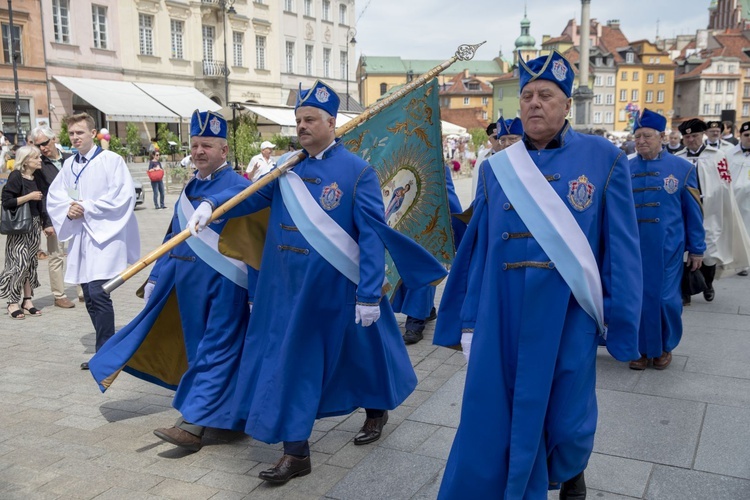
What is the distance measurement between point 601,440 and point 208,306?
2463 mm

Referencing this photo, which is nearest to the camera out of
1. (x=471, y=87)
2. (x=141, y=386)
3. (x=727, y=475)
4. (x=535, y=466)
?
(x=535, y=466)

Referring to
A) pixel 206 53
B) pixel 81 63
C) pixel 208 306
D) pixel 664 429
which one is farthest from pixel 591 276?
pixel 206 53

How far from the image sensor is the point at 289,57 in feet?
164

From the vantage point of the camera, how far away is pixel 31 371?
6289 millimetres

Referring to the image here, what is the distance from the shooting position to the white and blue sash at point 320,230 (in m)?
4.22

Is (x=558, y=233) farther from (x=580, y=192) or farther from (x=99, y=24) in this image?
(x=99, y=24)

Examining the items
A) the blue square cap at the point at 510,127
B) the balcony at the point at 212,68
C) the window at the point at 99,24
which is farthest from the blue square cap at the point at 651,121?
the balcony at the point at 212,68

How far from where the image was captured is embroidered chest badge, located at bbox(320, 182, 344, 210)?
14.0 feet

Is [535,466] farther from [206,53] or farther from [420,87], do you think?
[206,53]

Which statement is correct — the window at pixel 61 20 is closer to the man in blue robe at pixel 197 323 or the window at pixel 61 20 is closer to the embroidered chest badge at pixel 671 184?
the man in blue robe at pixel 197 323

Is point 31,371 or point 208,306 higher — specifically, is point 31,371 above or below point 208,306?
below

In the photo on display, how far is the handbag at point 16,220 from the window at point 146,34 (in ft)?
111

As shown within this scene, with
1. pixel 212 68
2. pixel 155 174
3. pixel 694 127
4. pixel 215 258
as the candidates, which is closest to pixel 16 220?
pixel 215 258

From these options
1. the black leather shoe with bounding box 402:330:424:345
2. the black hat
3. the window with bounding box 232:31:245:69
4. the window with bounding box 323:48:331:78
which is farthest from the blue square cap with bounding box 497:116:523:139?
the window with bounding box 323:48:331:78
